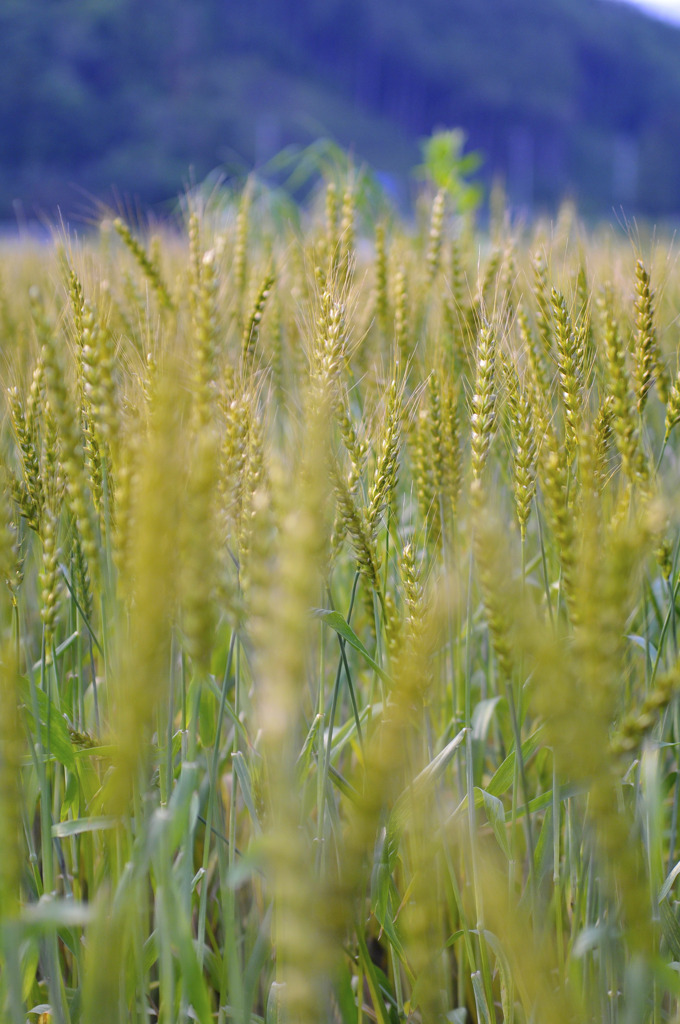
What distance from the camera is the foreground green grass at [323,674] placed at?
0.58 metres

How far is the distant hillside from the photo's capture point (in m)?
47.6

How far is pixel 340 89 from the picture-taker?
84688 mm

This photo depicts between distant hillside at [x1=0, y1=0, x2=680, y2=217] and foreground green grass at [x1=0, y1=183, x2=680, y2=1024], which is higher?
distant hillside at [x1=0, y1=0, x2=680, y2=217]

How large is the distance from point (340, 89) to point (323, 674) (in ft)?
315

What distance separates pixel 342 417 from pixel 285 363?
3.36 feet

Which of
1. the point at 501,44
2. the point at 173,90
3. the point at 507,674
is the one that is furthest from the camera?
the point at 501,44

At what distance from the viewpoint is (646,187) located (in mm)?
59312

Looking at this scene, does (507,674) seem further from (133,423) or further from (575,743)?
(133,423)

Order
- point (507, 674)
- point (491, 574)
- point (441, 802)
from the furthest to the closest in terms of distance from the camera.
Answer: point (441, 802) → point (507, 674) → point (491, 574)

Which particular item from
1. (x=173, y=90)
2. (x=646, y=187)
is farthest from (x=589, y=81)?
Answer: (x=173, y=90)

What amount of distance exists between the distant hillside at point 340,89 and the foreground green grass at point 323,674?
4259 centimetres

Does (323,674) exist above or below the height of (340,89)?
below

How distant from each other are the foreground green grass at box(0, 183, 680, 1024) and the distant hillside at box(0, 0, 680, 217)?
140ft

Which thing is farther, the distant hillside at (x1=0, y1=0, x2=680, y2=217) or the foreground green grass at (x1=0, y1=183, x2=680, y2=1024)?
the distant hillside at (x1=0, y1=0, x2=680, y2=217)
